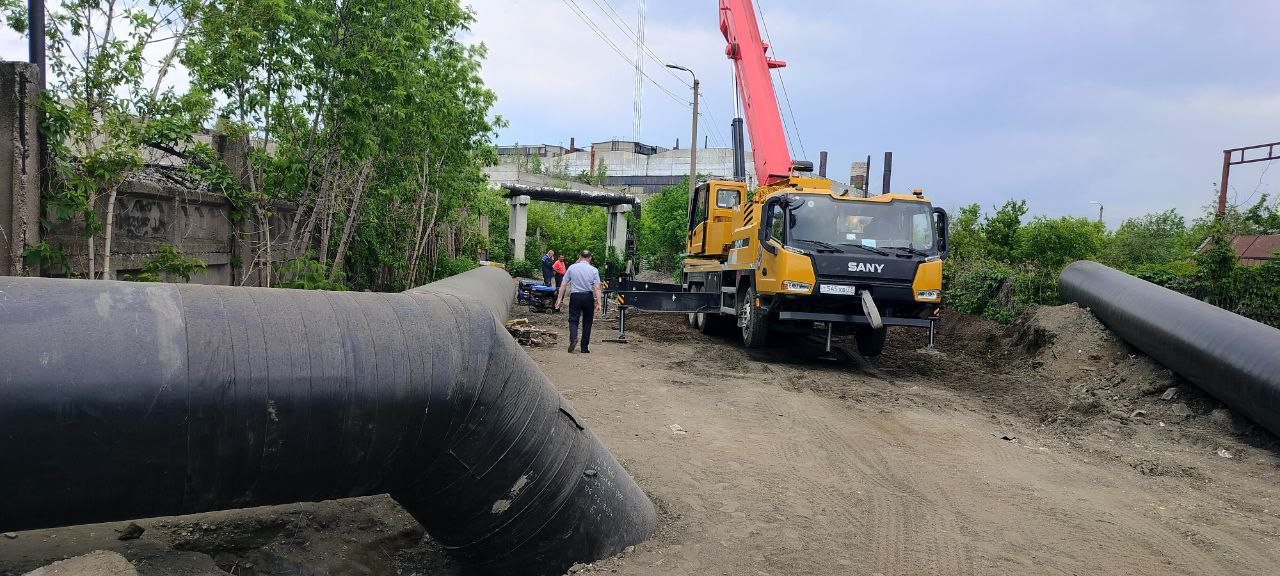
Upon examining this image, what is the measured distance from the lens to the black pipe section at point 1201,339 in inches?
299

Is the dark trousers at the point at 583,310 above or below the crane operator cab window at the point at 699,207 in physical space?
below

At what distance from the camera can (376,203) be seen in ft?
46.2

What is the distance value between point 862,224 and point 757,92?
4519 millimetres

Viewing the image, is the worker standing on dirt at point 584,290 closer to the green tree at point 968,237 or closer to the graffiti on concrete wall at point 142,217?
the graffiti on concrete wall at point 142,217

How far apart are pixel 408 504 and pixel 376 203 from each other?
10.9 meters

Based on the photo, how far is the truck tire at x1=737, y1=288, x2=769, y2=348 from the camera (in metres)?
12.2

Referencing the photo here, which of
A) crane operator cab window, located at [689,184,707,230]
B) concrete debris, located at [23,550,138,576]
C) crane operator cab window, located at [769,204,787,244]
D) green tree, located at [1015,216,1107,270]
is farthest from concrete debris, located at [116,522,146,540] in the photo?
green tree, located at [1015,216,1107,270]

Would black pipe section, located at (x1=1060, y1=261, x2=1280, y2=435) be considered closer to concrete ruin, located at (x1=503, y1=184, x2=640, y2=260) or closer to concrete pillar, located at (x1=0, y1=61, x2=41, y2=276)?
concrete pillar, located at (x1=0, y1=61, x2=41, y2=276)

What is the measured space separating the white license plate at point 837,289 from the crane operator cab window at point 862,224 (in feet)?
2.12

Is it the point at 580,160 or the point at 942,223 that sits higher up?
the point at 580,160

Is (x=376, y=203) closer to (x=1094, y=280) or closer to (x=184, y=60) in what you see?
(x=184, y=60)

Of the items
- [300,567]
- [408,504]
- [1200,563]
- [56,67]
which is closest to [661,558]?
[408,504]

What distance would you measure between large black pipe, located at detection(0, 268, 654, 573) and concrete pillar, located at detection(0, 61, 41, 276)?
10.2 ft

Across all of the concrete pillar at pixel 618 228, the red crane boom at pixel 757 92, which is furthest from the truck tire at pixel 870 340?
the concrete pillar at pixel 618 228
